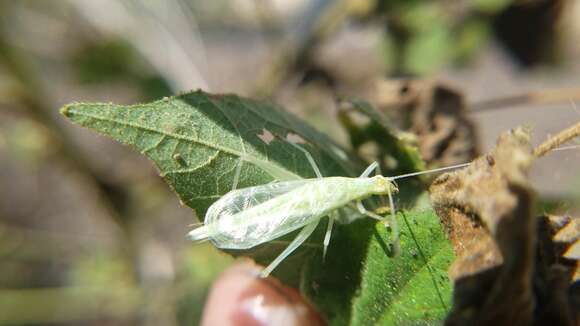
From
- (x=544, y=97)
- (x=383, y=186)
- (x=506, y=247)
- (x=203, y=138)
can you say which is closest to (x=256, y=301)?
(x=383, y=186)

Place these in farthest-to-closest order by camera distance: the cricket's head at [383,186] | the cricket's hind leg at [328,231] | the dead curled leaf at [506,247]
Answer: the cricket's head at [383,186] < the cricket's hind leg at [328,231] < the dead curled leaf at [506,247]

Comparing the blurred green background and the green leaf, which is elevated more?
the green leaf

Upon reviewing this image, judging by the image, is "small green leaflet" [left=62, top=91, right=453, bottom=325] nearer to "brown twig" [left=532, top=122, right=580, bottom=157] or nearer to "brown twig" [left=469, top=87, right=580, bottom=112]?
"brown twig" [left=532, top=122, right=580, bottom=157]

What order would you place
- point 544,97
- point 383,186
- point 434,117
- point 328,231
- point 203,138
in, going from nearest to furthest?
point 203,138, point 328,231, point 383,186, point 434,117, point 544,97

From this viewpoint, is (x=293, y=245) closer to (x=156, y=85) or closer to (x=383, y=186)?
(x=383, y=186)

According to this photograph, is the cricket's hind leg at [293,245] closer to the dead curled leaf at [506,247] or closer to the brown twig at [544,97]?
the dead curled leaf at [506,247]

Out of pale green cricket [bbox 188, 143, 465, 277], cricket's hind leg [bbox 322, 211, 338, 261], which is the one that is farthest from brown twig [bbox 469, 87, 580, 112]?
cricket's hind leg [bbox 322, 211, 338, 261]

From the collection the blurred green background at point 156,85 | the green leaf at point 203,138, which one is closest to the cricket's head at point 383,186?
the green leaf at point 203,138

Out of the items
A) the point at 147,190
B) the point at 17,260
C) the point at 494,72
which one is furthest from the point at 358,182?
the point at 17,260
